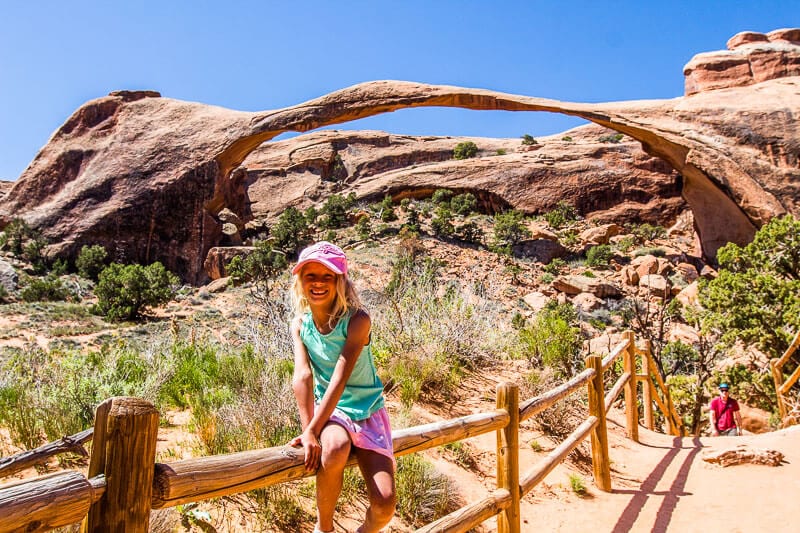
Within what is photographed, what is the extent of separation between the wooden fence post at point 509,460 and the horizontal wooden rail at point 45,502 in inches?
83.2

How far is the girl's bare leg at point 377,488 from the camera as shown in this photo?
1.56 meters

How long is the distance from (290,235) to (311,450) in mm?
22305

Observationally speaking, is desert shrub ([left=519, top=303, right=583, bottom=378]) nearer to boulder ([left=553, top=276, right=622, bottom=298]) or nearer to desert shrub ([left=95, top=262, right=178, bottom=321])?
boulder ([left=553, top=276, right=622, bottom=298])

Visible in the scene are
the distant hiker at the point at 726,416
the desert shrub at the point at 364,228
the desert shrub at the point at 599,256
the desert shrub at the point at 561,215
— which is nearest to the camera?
the distant hiker at the point at 726,416

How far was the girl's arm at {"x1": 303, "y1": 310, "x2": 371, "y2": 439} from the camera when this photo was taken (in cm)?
159

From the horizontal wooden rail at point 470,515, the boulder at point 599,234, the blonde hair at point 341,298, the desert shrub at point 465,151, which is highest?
the desert shrub at point 465,151

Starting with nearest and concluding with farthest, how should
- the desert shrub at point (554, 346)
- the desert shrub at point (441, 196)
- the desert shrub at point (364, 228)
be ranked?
the desert shrub at point (554, 346), the desert shrub at point (364, 228), the desert shrub at point (441, 196)

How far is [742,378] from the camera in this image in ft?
30.5

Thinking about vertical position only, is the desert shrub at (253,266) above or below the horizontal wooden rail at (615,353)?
above

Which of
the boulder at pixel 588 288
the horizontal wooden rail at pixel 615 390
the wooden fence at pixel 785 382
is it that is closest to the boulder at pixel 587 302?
the boulder at pixel 588 288

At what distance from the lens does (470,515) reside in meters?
2.29

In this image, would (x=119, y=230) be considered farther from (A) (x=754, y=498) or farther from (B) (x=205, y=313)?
(A) (x=754, y=498)

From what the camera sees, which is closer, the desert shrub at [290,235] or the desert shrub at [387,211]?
the desert shrub at [290,235]

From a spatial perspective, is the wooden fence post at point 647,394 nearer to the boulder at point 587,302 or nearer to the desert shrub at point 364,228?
the boulder at point 587,302
